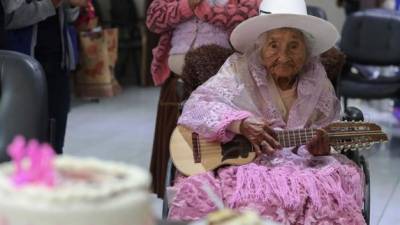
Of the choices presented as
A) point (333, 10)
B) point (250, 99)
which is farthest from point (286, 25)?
point (333, 10)

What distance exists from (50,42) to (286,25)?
106cm

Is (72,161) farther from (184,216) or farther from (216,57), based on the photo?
(216,57)

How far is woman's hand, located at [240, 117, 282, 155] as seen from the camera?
2.12m

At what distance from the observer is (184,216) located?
197 cm

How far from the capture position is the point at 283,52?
2.25 metres

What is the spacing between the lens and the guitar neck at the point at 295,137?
2135 mm

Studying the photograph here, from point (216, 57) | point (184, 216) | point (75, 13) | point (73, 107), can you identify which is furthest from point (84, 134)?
point (184, 216)

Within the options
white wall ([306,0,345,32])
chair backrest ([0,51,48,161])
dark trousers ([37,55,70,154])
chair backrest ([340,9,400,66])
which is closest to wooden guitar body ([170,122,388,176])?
chair backrest ([0,51,48,161])

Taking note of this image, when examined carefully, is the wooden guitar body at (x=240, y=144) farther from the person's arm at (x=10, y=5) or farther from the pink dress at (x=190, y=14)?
the person's arm at (x=10, y=5)

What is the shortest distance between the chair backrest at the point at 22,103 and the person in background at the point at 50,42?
836 mm

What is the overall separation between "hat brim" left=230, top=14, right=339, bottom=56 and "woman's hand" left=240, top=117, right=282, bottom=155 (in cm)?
32

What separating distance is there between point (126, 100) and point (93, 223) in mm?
5757

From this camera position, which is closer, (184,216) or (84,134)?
(184,216)

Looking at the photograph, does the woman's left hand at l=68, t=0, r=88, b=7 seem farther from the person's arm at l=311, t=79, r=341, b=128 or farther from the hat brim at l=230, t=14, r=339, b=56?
the person's arm at l=311, t=79, r=341, b=128
